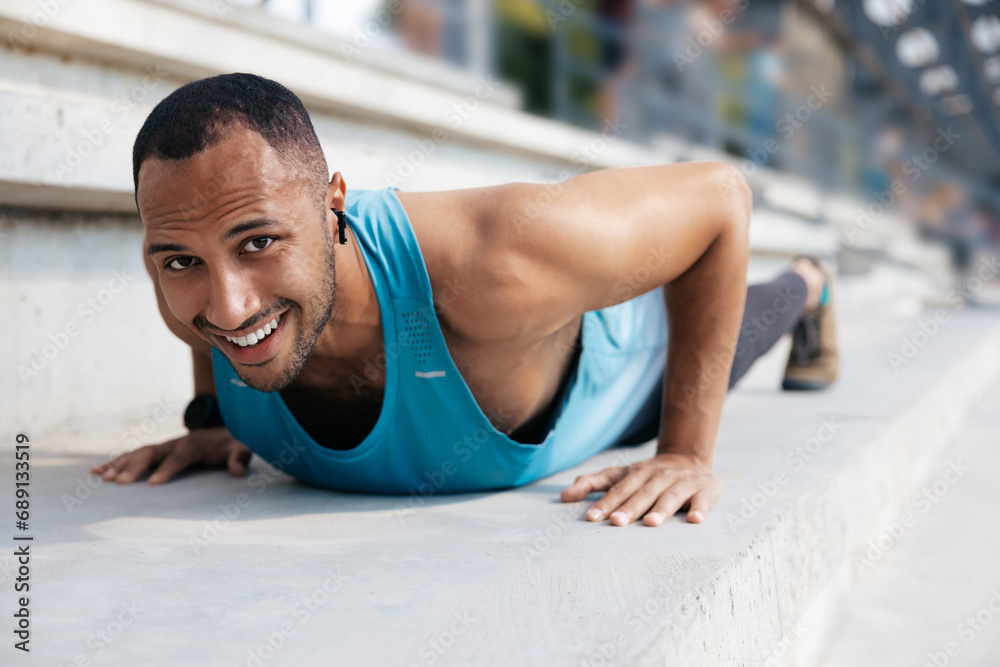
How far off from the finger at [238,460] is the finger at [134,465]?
0.20m

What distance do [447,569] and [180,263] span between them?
71 centimetres

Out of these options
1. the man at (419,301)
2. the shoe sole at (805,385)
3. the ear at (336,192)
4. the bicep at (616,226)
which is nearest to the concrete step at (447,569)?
the man at (419,301)

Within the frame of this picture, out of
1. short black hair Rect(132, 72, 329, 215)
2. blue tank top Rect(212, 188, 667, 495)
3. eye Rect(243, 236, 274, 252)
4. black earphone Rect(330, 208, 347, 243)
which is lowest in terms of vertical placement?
blue tank top Rect(212, 188, 667, 495)

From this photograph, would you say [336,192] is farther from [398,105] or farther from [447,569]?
[398,105]

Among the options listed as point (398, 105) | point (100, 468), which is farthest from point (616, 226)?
point (398, 105)

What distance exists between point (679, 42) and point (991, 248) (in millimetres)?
18228

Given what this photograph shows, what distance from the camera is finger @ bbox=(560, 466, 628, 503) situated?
6.04 feet

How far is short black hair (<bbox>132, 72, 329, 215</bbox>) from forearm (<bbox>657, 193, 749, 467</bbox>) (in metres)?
0.88

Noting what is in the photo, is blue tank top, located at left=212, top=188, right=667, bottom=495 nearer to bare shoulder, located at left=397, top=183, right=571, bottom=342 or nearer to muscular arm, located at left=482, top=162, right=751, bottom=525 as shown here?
bare shoulder, located at left=397, top=183, right=571, bottom=342

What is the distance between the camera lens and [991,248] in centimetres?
2334

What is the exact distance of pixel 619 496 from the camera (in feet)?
5.74

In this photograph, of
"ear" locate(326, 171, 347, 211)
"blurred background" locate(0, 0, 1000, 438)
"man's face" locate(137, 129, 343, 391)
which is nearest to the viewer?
"man's face" locate(137, 129, 343, 391)

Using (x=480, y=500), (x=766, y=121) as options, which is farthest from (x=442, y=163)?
(x=766, y=121)

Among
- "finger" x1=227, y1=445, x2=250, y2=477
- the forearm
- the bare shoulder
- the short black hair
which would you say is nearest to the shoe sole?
the forearm
